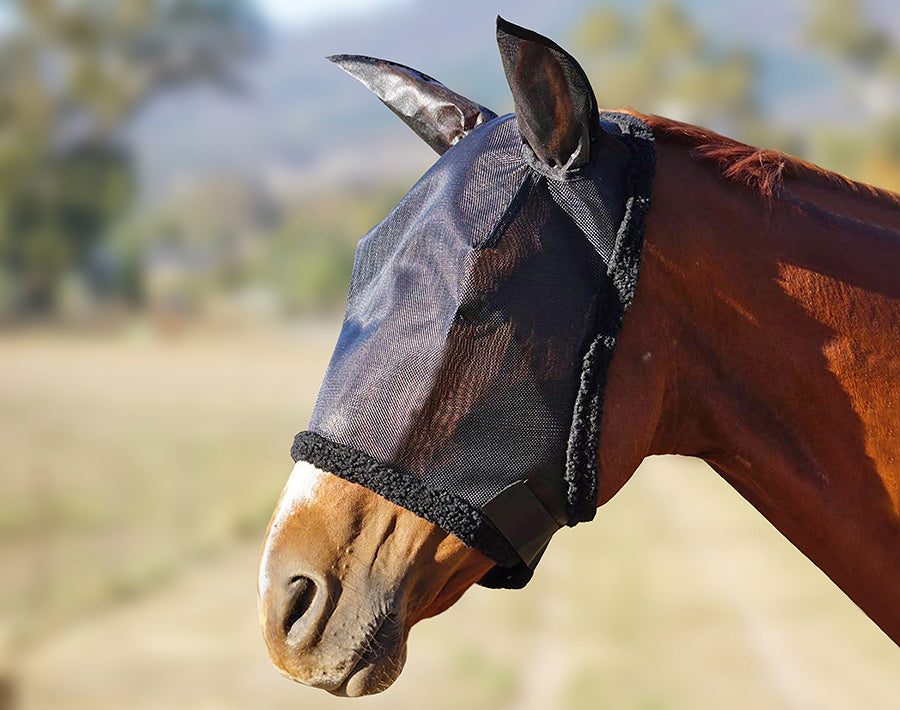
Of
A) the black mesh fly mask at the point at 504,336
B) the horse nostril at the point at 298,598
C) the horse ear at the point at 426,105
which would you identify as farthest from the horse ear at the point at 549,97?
the horse nostril at the point at 298,598

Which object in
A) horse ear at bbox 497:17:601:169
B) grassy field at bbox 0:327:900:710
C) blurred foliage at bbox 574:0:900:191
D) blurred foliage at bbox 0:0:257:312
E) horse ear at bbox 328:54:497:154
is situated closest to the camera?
horse ear at bbox 497:17:601:169

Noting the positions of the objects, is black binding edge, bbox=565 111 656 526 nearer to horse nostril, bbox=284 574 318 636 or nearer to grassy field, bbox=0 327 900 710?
horse nostril, bbox=284 574 318 636

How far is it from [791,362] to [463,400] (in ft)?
1.94

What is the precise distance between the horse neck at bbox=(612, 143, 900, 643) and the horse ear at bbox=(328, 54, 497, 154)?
0.39m

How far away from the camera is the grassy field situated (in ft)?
23.2

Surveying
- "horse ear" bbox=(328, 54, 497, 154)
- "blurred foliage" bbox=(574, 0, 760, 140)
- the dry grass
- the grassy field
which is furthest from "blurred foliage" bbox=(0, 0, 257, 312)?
"horse ear" bbox=(328, 54, 497, 154)

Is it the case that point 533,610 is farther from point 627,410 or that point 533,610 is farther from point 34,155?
point 34,155

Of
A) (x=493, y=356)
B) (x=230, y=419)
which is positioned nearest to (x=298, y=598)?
(x=493, y=356)

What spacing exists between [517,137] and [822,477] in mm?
799

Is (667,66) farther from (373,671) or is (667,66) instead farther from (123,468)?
(373,671)

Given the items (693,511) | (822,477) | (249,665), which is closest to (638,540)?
(693,511)

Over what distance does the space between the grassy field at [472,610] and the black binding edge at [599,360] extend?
5.45 m

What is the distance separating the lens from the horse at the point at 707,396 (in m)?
1.62

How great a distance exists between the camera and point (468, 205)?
5.49 feet
